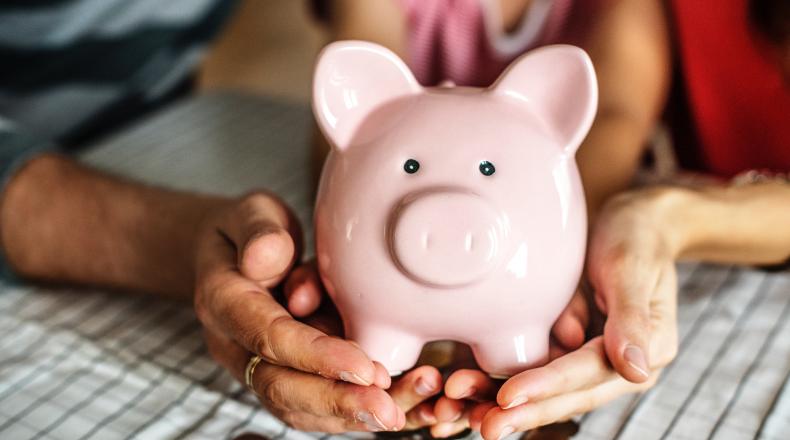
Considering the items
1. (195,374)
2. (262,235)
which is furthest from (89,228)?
(262,235)

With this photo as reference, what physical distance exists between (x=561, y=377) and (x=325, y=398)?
13 cm

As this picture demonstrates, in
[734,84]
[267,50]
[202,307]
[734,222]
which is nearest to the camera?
[202,307]

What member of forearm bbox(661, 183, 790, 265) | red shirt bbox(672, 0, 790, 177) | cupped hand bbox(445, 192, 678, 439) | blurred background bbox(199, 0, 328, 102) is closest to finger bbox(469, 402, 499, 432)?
cupped hand bbox(445, 192, 678, 439)

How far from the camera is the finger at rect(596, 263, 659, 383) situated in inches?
16.4

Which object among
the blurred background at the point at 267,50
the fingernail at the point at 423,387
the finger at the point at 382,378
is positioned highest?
the finger at the point at 382,378

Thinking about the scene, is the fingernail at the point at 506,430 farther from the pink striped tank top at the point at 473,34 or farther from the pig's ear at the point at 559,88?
the pink striped tank top at the point at 473,34

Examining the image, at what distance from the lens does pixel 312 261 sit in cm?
50

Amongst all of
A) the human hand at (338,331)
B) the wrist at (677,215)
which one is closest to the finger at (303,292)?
the human hand at (338,331)

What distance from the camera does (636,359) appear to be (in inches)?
16.3

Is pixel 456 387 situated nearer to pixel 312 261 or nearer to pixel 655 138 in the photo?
pixel 312 261

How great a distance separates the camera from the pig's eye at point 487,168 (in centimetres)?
41

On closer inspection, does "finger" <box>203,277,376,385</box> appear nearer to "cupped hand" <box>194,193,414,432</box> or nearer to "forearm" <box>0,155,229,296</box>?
"cupped hand" <box>194,193,414,432</box>

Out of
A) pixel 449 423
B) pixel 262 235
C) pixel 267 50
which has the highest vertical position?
pixel 262 235

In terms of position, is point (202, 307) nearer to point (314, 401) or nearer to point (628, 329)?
point (314, 401)
